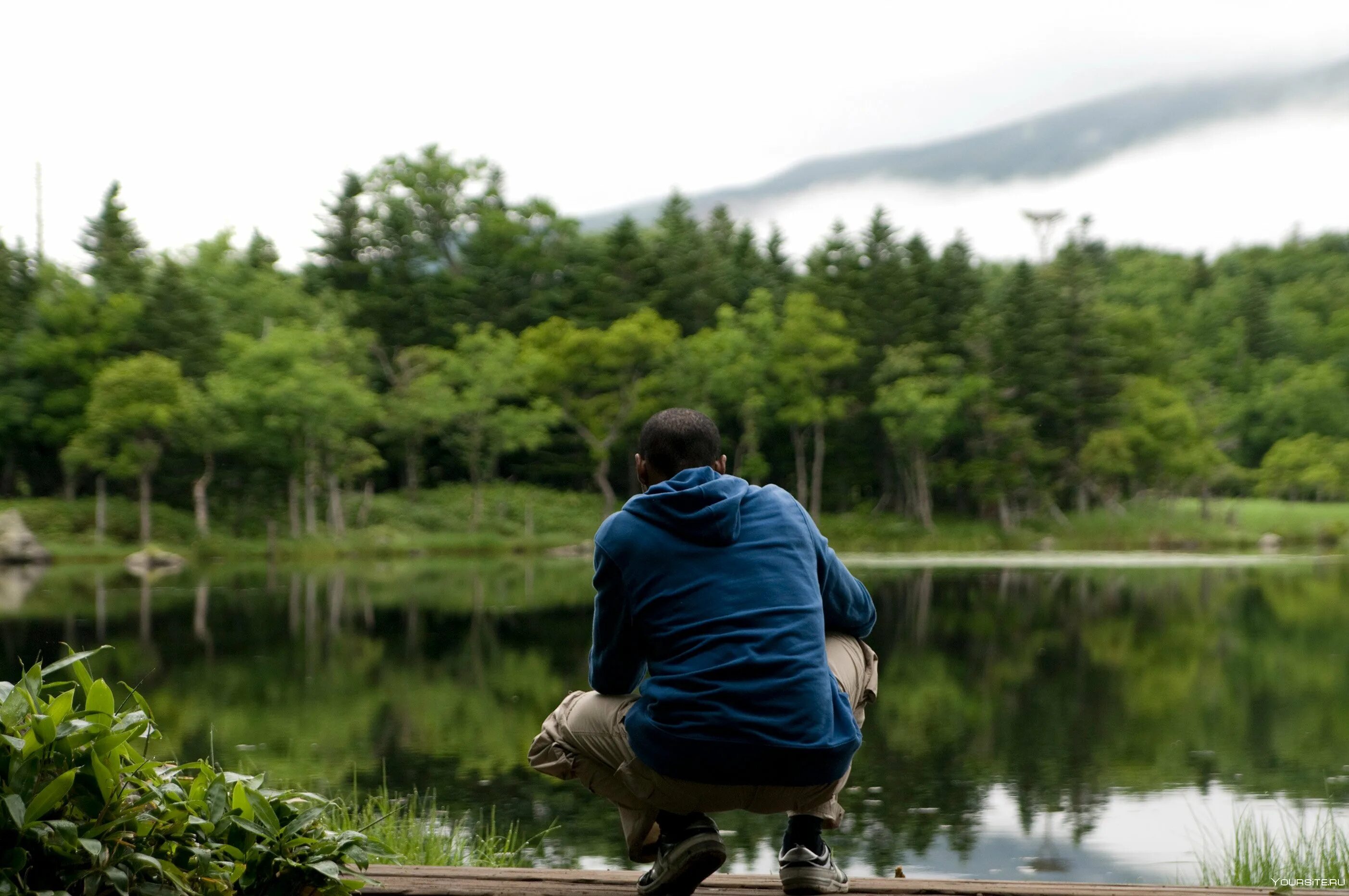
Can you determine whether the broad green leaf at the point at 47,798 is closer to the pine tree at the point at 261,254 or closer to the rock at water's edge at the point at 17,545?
the rock at water's edge at the point at 17,545

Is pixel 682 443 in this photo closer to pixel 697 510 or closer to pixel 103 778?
pixel 697 510

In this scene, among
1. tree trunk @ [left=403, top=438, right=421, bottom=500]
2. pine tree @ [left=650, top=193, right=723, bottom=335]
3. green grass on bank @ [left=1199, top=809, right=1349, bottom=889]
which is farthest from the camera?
pine tree @ [left=650, top=193, right=723, bottom=335]

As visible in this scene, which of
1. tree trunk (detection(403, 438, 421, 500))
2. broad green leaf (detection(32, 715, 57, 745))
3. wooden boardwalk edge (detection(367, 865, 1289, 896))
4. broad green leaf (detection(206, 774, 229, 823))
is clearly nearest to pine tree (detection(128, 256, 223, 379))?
tree trunk (detection(403, 438, 421, 500))

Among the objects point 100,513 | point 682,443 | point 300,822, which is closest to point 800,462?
point 100,513

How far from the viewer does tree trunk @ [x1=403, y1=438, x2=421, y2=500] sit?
33906 millimetres

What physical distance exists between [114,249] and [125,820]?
36800 mm

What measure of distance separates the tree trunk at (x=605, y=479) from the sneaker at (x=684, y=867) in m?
31.9

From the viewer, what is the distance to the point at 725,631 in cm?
220

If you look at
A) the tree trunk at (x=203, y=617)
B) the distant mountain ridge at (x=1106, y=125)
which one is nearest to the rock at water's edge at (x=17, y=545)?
the tree trunk at (x=203, y=617)

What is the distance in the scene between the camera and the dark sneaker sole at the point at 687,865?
224 centimetres

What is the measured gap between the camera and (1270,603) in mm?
15656

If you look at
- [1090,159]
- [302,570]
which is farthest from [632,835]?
[1090,159]

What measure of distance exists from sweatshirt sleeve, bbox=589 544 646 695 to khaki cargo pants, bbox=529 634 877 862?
36 mm

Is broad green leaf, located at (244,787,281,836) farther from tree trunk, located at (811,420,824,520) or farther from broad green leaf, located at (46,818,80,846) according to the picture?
tree trunk, located at (811,420,824,520)
